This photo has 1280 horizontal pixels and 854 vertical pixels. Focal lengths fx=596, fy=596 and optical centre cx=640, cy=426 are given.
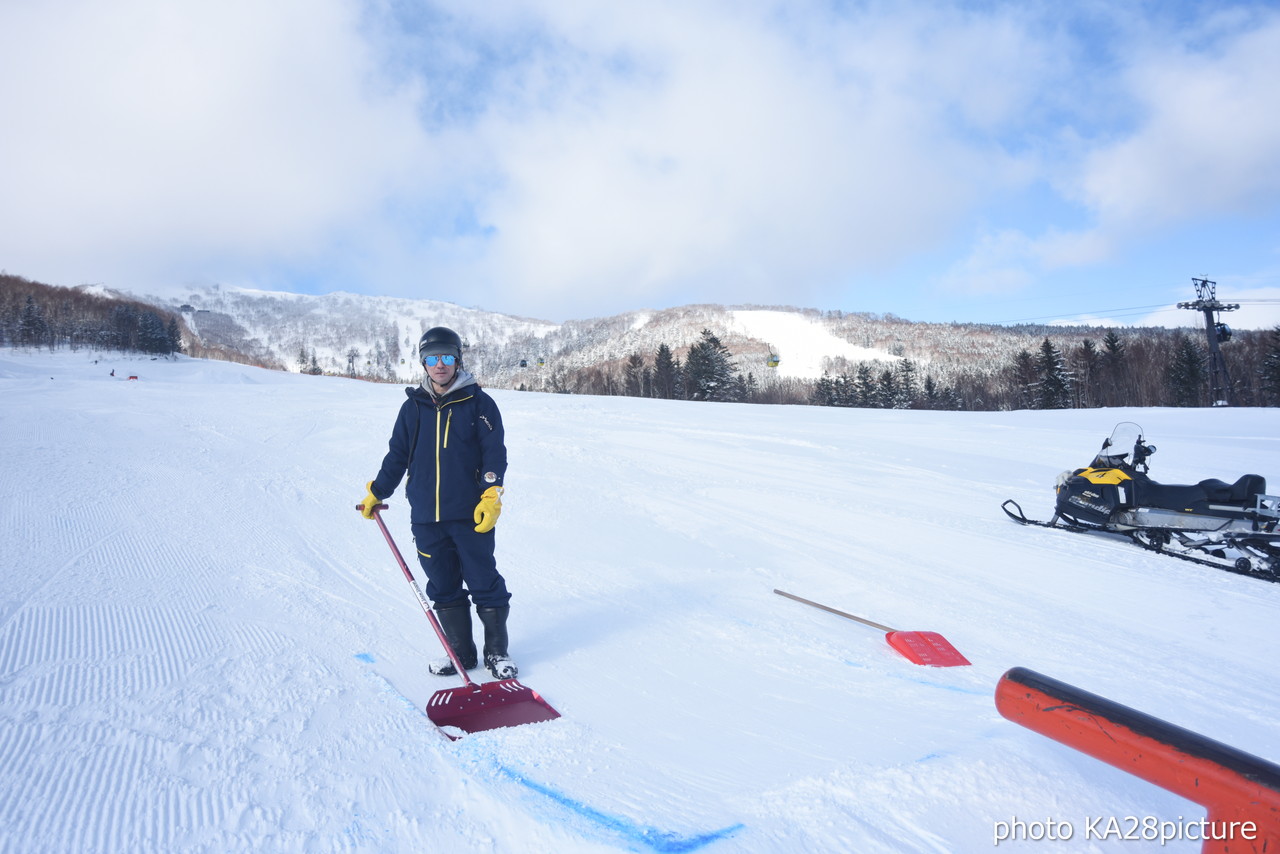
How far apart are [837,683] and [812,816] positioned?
1.19 metres

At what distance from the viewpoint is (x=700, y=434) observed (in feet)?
46.0

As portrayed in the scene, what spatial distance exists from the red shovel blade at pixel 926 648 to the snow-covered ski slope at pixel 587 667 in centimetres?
8

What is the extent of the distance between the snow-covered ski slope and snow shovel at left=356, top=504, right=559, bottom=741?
0.09 meters

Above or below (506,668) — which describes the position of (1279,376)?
above

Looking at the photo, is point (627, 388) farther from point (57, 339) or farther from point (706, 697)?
point (706, 697)

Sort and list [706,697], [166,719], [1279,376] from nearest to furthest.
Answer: [166,719]
[706,697]
[1279,376]

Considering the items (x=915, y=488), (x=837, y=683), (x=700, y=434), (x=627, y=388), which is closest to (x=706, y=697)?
(x=837, y=683)

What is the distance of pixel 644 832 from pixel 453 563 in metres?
1.80

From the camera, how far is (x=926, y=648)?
3.50 meters

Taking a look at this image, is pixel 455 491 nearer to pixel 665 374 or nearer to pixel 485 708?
pixel 485 708

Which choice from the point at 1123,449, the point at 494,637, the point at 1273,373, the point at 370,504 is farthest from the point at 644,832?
the point at 1273,373

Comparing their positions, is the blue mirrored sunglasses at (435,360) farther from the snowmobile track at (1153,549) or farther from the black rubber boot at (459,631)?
the snowmobile track at (1153,549)

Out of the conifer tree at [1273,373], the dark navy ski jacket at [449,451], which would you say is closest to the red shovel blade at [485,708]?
the dark navy ski jacket at [449,451]

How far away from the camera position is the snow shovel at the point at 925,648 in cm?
337
